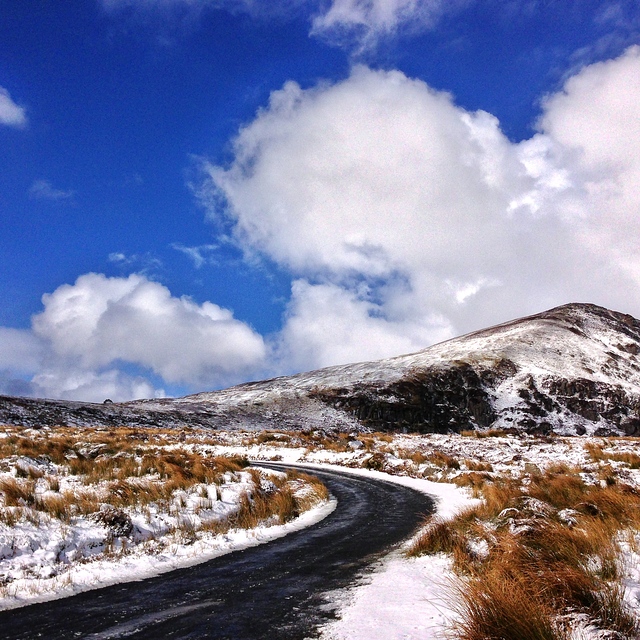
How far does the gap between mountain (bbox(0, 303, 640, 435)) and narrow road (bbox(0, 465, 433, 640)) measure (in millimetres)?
57716

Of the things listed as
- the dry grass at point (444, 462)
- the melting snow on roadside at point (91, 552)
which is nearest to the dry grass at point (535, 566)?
the melting snow on roadside at point (91, 552)

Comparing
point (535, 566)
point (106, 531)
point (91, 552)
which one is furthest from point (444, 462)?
point (535, 566)

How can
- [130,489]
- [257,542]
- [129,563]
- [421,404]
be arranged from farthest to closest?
[421,404] → [130,489] → [257,542] → [129,563]

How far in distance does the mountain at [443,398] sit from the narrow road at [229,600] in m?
57.7

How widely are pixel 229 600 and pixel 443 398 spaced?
305 ft

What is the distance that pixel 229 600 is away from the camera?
22.8ft

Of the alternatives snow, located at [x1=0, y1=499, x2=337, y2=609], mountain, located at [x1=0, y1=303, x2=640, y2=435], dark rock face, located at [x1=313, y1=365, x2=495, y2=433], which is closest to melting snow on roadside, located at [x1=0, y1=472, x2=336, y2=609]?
snow, located at [x1=0, y1=499, x2=337, y2=609]

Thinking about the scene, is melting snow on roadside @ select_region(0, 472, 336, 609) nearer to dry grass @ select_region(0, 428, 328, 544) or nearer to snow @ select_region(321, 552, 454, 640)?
dry grass @ select_region(0, 428, 328, 544)

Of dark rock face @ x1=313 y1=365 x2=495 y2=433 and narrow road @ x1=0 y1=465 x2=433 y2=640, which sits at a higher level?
dark rock face @ x1=313 y1=365 x2=495 y2=433

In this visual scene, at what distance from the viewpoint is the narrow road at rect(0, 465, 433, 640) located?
18.9ft

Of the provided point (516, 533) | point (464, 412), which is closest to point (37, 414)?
point (516, 533)

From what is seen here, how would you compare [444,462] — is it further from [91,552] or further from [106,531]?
[91,552]

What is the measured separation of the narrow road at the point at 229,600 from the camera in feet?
18.9

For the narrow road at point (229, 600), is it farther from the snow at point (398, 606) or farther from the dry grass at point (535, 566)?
the dry grass at point (535, 566)
